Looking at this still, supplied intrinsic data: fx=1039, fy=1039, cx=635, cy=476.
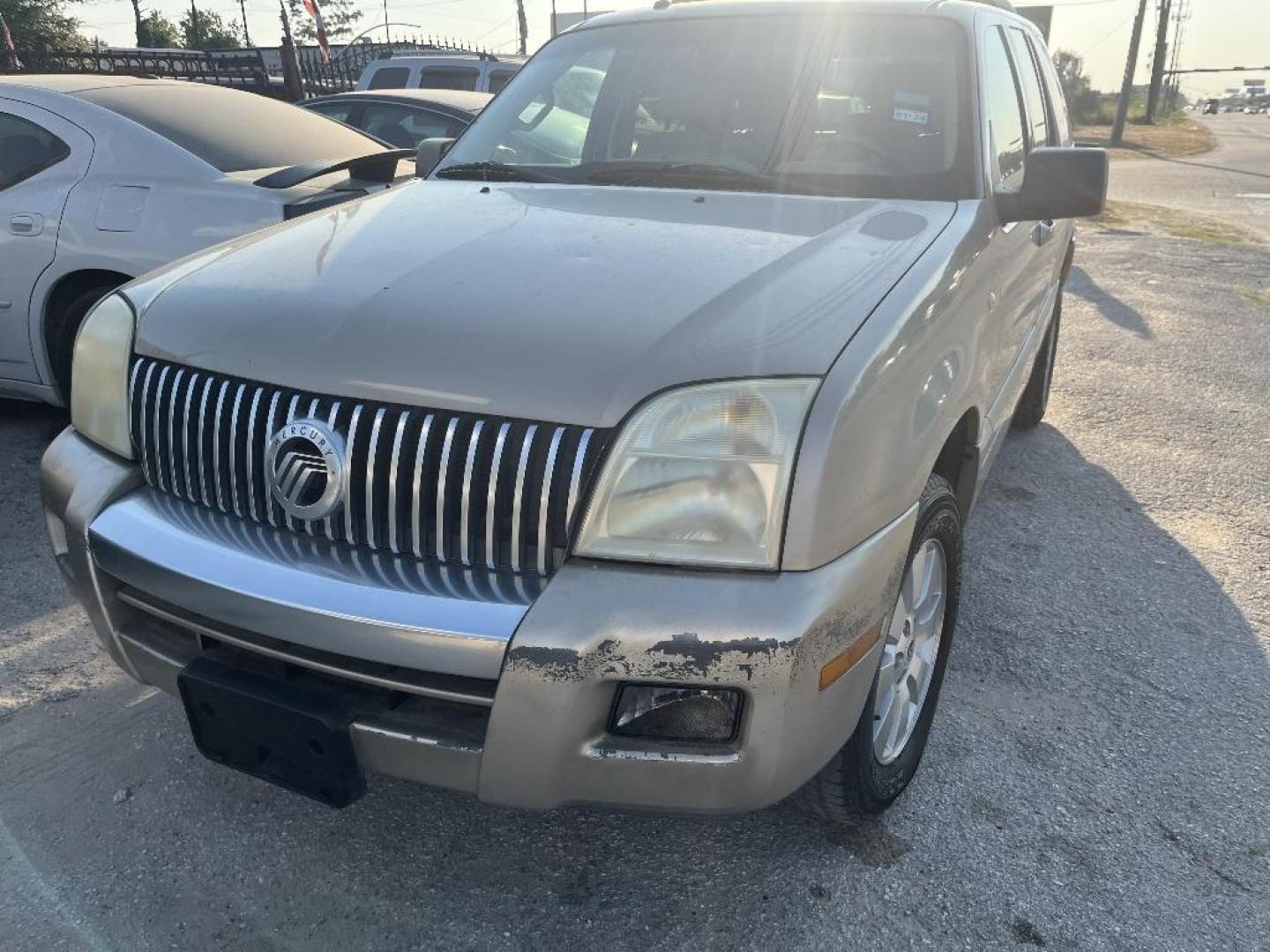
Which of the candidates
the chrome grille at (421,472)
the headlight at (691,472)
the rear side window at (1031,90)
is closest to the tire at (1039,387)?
the rear side window at (1031,90)

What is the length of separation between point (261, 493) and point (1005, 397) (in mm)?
2266

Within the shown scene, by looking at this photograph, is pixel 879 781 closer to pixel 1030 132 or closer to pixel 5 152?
pixel 1030 132

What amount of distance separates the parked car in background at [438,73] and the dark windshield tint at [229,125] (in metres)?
5.04

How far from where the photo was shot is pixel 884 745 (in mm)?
2281

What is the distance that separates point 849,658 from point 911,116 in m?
1.72

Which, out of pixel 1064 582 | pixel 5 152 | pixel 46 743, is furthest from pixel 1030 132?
pixel 5 152

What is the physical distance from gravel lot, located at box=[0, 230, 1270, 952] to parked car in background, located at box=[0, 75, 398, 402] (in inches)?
54.4

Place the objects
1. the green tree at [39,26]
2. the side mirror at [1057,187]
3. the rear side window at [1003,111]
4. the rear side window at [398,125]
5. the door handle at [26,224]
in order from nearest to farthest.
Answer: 1. the side mirror at [1057,187]
2. the rear side window at [1003,111]
3. the door handle at [26,224]
4. the rear side window at [398,125]
5. the green tree at [39,26]

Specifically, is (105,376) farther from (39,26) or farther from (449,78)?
(39,26)

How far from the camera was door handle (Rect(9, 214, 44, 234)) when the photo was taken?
170 inches

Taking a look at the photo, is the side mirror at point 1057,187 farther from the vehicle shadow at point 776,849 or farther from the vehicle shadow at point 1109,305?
the vehicle shadow at point 1109,305

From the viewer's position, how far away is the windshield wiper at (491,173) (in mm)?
3002

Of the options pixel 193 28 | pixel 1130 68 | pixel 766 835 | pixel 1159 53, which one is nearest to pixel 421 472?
pixel 766 835

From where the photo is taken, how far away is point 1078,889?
2.14 m
